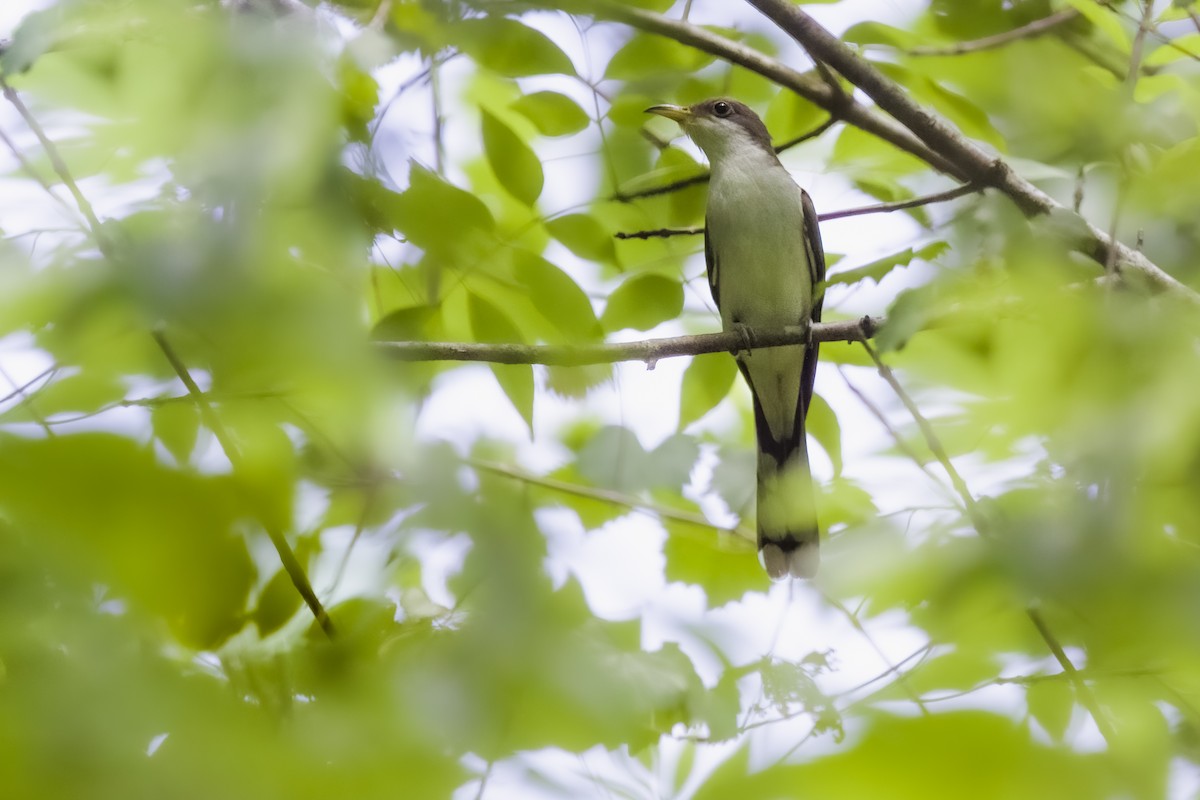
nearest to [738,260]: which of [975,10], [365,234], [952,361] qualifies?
[975,10]

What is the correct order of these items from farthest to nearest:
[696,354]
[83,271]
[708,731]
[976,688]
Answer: [696,354] < [708,731] < [976,688] < [83,271]

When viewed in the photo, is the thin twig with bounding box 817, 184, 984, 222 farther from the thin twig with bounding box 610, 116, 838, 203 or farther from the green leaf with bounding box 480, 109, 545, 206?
the green leaf with bounding box 480, 109, 545, 206

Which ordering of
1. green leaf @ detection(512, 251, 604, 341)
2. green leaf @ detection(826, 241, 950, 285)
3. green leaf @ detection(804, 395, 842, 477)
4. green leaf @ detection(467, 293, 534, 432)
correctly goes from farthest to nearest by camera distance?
green leaf @ detection(804, 395, 842, 477) < green leaf @ detection(467, 293, 534, 432) < green leaf @ detection(512, 251, 604, 341) < green leaf @ detection(826, 241, 950, 285)

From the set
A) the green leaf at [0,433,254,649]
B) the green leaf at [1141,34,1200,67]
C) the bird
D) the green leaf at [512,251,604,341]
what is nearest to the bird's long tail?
the green leaf at [512,251,604,341]

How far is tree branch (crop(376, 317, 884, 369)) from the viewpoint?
199cm

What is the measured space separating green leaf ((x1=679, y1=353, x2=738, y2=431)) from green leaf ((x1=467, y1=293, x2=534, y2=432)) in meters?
1.02

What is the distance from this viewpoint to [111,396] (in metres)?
0.93

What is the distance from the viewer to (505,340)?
2.58m

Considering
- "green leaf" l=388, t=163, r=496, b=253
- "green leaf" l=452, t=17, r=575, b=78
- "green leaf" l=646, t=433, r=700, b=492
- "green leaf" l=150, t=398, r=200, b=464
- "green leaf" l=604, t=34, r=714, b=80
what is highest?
"green leaf" l=150, t=398, r=200, b=464

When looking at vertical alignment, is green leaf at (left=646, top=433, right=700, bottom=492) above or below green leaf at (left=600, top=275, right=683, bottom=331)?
below

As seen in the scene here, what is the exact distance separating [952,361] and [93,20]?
1.23 metres

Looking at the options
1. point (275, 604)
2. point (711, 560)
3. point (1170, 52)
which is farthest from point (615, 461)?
point (1170, 52)

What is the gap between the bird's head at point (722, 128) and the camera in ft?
16.4

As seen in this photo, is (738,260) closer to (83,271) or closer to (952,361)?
(952,361)
